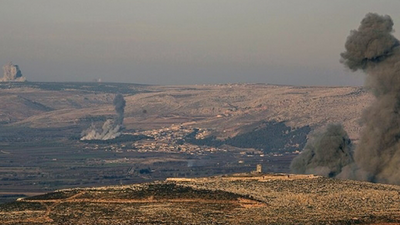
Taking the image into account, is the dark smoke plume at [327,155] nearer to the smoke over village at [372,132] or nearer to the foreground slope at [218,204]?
the smoke over village at [372,132]

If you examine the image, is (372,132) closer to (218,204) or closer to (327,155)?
(327,155)

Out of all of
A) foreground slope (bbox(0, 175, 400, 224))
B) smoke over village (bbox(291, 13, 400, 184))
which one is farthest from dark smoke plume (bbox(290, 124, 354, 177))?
foreground slope (bbox(0, 175, 400, 224))

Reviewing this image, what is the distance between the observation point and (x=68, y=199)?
72.4 meters

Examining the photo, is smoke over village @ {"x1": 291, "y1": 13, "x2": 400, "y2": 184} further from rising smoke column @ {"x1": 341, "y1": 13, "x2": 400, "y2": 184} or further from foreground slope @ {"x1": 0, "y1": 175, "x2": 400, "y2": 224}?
foreground slope @ {"x1": 0, "y1": 175, "x2": 400, "y2": 224}

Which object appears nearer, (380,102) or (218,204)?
(218,204)

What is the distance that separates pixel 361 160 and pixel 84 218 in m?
60.1

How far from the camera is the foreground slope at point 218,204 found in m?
62.3

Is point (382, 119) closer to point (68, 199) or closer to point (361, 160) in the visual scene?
point (361, 160)

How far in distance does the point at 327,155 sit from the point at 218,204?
2184 inches

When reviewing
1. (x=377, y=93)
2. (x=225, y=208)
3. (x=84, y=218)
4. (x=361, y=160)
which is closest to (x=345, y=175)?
(x=361, y=160)

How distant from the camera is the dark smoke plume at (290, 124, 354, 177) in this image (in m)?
120

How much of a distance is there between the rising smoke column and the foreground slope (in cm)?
3138

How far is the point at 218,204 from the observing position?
68.6m

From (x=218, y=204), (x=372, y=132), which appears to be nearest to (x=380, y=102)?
(x=372, y=132)
